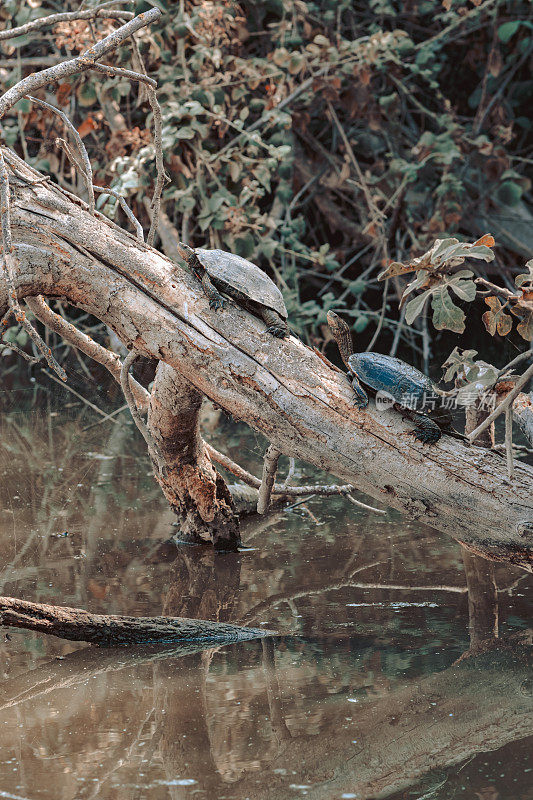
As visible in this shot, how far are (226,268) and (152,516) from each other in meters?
1.38

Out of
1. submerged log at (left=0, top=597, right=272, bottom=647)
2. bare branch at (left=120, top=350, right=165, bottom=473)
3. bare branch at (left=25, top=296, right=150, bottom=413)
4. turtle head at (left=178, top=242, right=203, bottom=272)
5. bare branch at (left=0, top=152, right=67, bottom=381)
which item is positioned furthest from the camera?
bare branch at (left=25, top=296, right=150, bottom=413)

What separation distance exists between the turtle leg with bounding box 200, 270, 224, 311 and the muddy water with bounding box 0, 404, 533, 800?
0.92 meters

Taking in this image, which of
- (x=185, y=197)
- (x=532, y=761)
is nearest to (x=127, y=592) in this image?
(x=532, y=761)

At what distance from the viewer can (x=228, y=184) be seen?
577 cm

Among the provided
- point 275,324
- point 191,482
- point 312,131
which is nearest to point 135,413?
point 191,482

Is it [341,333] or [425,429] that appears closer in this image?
[425,429]

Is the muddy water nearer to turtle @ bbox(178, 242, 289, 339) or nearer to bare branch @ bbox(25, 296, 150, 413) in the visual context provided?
bare branch @ bbox(25, 296, 150, 413)

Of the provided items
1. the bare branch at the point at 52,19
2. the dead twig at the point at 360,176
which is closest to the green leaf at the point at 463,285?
the bare branch at the point at 52,19

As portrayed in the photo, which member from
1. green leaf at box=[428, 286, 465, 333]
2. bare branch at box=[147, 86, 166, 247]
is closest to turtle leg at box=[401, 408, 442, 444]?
green leaf at box=[428, 286, 465, 333]

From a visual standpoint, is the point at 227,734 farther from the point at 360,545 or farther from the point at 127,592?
the point at 360,545

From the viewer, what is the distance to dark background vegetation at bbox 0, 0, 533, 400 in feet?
18.2

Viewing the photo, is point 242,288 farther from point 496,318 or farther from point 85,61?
point 85,61

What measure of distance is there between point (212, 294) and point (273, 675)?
42.5 inches

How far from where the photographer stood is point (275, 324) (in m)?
2.52
